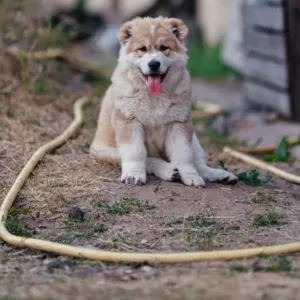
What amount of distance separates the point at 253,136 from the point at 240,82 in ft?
16.1

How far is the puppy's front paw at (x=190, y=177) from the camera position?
20.3 ft

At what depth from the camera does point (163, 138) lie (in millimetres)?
6375

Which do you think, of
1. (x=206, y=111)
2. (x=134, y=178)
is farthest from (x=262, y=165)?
(x=206, y=111)

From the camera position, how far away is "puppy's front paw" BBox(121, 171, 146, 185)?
6.12 meters

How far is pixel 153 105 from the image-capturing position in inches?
247

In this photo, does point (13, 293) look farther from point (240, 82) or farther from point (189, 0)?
point (189, 0)

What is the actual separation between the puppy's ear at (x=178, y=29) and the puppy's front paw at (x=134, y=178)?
122 cm

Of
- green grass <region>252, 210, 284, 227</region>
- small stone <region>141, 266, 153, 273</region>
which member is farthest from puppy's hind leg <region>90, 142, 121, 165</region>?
small stone <region>141, 266, 153, 273</region>

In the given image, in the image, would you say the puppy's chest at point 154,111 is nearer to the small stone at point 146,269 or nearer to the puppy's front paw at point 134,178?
the puppy's front paw at point 134,178

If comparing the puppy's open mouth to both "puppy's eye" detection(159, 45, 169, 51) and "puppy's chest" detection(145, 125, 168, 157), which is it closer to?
"puppy's eye" detection(159, 45, 169, 51)

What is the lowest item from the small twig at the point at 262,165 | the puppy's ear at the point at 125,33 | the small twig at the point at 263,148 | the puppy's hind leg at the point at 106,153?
the small twig at the point at 263,148

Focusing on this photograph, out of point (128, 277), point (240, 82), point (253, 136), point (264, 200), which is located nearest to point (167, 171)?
point (264, 200)

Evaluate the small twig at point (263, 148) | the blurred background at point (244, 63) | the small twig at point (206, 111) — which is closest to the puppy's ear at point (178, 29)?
the small twig at point (263, 148)

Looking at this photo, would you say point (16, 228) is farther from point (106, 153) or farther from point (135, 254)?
point (106, 153)
